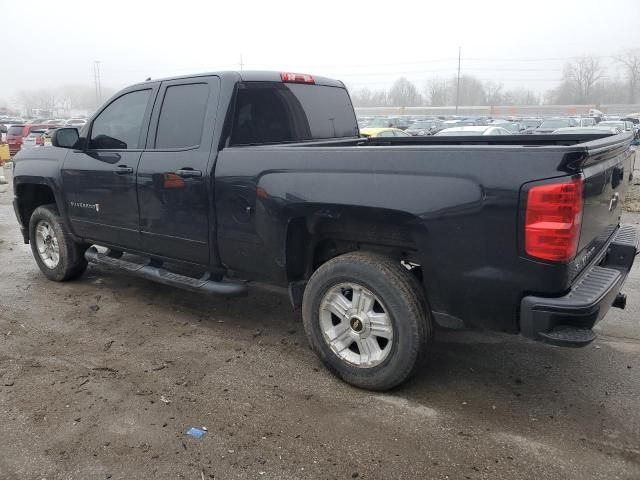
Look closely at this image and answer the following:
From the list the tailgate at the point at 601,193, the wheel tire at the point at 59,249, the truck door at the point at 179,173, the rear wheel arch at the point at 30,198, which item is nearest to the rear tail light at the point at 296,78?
the truck door at the point at 179,173

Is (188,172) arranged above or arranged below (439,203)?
above

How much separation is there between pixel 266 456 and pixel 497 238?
1.65 m

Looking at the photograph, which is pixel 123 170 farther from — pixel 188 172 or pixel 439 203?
pixel 439 203

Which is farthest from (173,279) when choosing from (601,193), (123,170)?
(601,193)

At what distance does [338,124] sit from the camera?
514cm

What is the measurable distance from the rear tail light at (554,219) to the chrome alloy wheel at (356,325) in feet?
3.27

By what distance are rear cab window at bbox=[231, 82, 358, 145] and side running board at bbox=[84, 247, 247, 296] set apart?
1.09 meters

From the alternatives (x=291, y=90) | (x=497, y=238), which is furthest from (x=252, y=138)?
(x=497, y=238)

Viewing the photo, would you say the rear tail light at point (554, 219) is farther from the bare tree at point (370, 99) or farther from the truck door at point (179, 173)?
the bare tree at point (370, 99)

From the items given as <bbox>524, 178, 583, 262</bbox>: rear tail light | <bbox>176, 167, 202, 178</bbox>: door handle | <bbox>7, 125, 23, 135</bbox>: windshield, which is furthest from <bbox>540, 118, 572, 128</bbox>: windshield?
<bbox>524, 178, 583, 262</bbox>: rear tail light

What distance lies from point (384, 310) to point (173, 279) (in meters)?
2.00

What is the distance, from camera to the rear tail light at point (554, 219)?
8.68ft

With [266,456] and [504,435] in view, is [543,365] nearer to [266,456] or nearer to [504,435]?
[504,435]

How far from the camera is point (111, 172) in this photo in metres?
4.79
